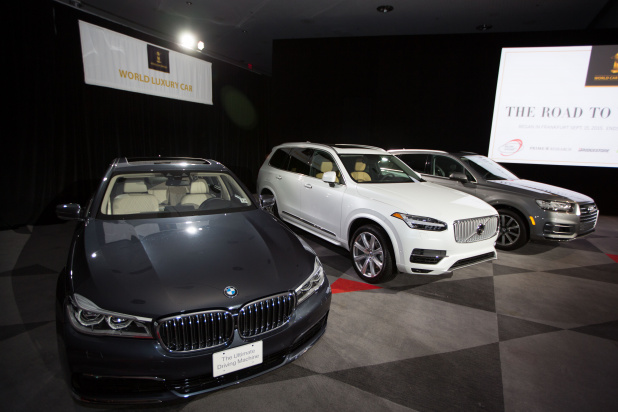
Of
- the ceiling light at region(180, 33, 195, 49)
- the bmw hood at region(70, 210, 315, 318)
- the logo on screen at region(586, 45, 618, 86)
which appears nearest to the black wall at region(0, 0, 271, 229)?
the ceiling light at region(180, 33, 195, 49)

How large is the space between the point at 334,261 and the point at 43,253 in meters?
3.77

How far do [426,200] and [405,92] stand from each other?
589 centimetres

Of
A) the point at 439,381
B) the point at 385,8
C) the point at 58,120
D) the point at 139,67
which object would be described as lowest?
the point at 439,381

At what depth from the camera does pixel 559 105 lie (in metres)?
6.59

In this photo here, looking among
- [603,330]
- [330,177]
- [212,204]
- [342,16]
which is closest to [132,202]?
[212,204]

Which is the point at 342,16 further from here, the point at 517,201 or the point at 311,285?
the point at 311,285

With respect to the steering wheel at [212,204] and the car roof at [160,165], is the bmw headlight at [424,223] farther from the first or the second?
the car roof at [160,165]

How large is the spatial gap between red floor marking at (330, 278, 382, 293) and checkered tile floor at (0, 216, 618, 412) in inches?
0.9

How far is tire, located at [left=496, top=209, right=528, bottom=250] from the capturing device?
14.4 ft

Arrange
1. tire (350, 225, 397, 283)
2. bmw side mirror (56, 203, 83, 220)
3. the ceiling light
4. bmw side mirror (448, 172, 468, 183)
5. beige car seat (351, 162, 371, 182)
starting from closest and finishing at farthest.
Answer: bmw side mirror (56, 203, 83, 220)
tire (350, 225, 397, 283)
beige car seat (351, 162, 371, 182)
bmw side mirror (448, 172, 468, 183)
the ceiling light

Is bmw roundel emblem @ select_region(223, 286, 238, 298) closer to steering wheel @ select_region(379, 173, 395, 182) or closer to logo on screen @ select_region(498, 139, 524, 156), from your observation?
steering wheel @ select_region(379, 173, 395, 182)

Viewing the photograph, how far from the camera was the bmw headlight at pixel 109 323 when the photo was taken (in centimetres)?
142

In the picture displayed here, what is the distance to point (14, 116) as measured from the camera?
15.5 ft

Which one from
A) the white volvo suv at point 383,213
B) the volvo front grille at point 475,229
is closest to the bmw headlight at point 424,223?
the white volvo suv at point 383,213
